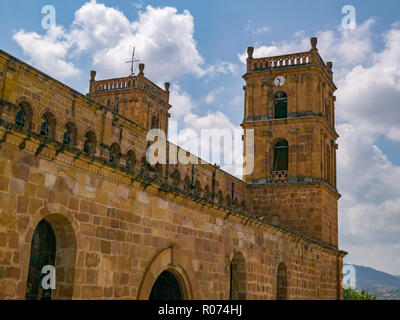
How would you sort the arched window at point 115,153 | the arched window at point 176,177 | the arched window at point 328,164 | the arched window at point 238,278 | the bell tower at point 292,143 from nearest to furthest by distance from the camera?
the arched window at point 238,278, the arched window at point 115,153, the arched window at point 176,177, the bell tower at point 292,143, the arched window at point 328,164

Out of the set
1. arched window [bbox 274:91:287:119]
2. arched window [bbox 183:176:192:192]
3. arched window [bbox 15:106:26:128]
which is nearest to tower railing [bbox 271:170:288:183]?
arched window [bbox 274:91:287:119]

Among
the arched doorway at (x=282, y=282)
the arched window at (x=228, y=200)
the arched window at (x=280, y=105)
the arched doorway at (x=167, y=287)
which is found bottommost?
the arched doorway at (x=167, y=287)

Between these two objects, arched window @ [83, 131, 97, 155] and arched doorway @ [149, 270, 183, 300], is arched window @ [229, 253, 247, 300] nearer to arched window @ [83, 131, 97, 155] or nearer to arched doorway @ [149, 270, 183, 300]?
arched doorway @ [149, 270, 183, 300]

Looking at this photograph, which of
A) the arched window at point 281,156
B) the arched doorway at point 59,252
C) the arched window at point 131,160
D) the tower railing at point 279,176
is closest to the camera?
the arched doorway at point 59,252

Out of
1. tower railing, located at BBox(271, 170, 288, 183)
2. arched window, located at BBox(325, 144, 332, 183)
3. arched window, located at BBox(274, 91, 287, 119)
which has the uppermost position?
arched window, located at BBox(274, 91, 287, 119)

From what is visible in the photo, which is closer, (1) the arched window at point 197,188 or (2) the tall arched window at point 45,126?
(2) the tall arched window at point 45,126

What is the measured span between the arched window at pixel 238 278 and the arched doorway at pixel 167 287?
282cm

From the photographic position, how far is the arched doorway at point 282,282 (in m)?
17.3

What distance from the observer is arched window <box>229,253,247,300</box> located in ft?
45.5

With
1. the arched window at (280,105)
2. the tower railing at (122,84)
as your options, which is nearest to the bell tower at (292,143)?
the arched window at (280,105)

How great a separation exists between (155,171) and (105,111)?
11.3 feet

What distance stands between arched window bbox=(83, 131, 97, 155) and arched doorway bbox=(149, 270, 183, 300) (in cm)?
976

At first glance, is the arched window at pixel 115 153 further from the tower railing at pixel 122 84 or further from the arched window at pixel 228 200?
the tower railing at pixel 122 84
